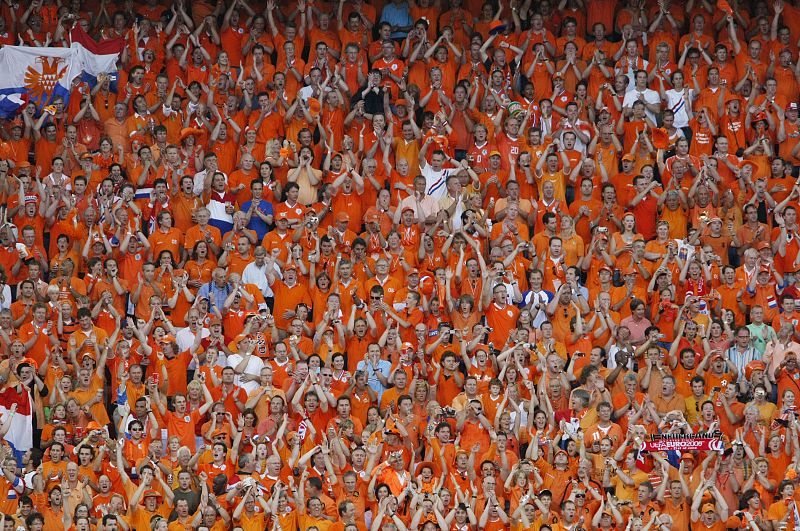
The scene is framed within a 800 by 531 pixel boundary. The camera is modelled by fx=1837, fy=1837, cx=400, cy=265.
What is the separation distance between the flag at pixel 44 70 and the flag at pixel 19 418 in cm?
428

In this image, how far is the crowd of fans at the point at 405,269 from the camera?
17.3 m

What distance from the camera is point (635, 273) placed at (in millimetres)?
19344

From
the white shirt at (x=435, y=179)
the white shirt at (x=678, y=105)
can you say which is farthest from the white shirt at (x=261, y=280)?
the white shirt at (x=678, y=105)

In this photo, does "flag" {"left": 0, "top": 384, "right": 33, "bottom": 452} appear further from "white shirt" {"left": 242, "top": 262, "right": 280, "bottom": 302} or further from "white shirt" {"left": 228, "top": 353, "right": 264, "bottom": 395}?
"white shirt" {"left": 242, "top": 262, "right": 280, "bottom": 302}

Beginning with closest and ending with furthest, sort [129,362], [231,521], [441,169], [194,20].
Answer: [231,521] → [129,362] → [441,169] → [194,20]

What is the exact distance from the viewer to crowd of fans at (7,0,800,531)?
1733 cm

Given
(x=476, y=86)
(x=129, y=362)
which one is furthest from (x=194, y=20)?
Result: (x=129, y=362)

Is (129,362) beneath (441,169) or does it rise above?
beneath

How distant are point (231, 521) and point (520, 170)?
18.5 ft

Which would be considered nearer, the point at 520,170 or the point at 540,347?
the point at 540,347

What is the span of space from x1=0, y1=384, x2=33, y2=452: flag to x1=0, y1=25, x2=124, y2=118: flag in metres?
4.28

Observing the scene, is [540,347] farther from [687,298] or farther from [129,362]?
[129,362]

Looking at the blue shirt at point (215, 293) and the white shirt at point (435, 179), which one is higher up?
the white shirt at point (435, 179)

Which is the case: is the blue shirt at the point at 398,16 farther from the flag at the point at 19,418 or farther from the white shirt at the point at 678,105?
the flag at the point at 19,418
